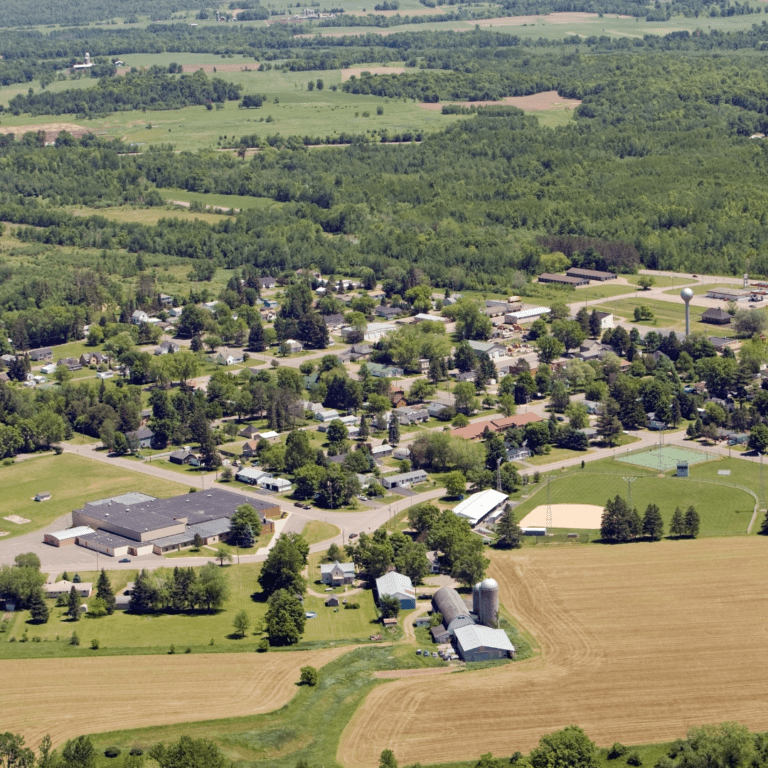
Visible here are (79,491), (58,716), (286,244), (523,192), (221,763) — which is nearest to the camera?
(221,763)

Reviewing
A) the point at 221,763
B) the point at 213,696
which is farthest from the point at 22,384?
the point at 221,763

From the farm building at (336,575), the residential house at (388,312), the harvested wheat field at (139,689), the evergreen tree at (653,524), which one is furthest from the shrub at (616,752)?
the residential house at (388,312)

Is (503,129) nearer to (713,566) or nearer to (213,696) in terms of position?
(713,566)

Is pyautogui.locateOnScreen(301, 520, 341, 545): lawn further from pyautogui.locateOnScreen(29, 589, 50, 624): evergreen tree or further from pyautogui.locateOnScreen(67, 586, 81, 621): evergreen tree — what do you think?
pyautogui.locateOnScreen(29, 589, 50, 624): evergreen tree

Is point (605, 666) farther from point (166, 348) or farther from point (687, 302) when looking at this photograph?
point (166, 348)

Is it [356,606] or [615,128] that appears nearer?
[356,606]

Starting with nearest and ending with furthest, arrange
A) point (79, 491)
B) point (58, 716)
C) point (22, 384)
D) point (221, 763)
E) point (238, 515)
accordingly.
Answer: point (221, 763) → point (58, 716) → point (238, 515) → point (79, 491) → point (22, 384)
